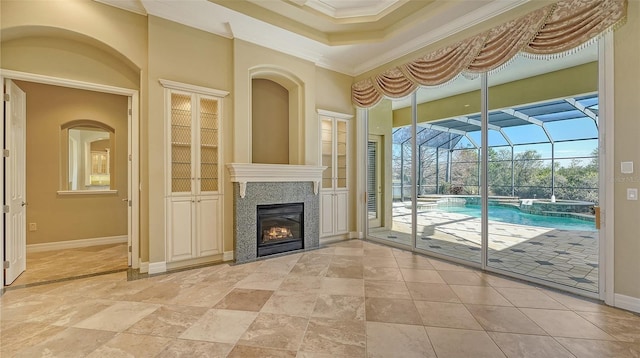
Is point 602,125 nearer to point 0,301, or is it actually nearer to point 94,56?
point 94,56

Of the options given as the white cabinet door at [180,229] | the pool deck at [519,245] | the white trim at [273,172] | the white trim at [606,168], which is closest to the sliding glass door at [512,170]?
the pool deck at [519,245]

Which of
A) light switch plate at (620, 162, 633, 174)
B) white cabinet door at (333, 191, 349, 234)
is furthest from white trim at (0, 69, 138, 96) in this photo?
light switch plate at (620, 162, 633, 174)

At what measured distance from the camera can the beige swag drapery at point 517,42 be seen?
263 cm

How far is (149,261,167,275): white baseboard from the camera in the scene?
3.51 meters

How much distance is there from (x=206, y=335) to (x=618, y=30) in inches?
186

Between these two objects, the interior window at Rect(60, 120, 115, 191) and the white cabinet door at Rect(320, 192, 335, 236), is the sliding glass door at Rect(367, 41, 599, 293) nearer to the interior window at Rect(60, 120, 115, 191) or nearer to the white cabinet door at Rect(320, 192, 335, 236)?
the white cabinet door at Rect(320, 192, 335, 236)

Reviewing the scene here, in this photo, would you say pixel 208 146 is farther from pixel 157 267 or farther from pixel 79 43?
pixel 79 43

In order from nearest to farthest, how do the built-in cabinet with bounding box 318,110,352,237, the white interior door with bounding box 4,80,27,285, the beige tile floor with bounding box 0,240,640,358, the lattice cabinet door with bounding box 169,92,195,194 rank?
1. the beige tile floor with bounding box 0,240,640,358
2. the white interior door with bounding box 4,80,27,285
3. the lattice cabinet door with bounding box 169,92,195,194
4. the built-in cabinet with bounding box 318,110,352,237

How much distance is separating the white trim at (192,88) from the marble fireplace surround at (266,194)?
3.57 ft

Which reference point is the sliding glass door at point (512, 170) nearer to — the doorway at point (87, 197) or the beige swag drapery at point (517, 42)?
the beige swag drapery at point (517, 42)

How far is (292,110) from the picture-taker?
5.00m

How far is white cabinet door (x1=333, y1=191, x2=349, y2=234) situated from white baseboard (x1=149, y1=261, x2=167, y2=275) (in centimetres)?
299

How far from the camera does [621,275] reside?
2.59 meters

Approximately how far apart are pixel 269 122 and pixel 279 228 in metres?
1.95
